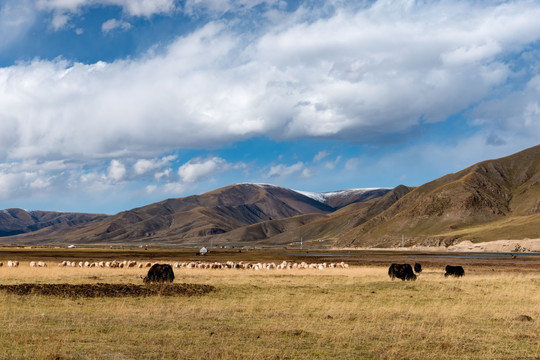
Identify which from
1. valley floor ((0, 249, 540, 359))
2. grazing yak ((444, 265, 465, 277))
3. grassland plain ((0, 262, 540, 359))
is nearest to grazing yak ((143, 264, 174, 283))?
valley floor ((0, 249, 540, 359))

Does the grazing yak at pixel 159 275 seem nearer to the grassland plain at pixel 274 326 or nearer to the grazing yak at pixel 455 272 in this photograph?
the grassland plain at pixel 274 326

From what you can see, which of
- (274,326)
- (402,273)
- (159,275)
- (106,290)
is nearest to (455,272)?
(402,273)

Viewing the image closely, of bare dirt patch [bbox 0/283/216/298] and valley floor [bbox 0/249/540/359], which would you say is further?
bare dirt patch [bbox 0/283/216/298]

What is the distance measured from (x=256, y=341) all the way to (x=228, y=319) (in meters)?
4.81

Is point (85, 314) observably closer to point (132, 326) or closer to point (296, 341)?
point (132, 326)

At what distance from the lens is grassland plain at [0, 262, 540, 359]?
13.8 meters

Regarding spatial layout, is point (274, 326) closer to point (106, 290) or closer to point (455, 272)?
point (106, 290)

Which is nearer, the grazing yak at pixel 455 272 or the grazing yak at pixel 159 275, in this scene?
the grazing yak at pixel 159 275

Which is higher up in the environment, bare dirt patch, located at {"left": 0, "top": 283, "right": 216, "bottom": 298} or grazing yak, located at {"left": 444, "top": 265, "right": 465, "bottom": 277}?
bare dirt patch, located at {"left": 0, "top": 283, "right": 216, "bottom": 298}

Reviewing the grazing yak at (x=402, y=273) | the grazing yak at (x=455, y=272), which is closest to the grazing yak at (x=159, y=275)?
the grazing yak at (x=402, y=273)

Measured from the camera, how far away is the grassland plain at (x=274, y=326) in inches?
544

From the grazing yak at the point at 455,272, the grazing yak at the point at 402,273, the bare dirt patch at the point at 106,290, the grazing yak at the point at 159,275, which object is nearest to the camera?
the bare dirt patch at the point at 106,290

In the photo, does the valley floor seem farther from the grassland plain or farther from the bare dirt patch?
the bare dirt patch

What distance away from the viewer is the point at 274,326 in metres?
18.1
